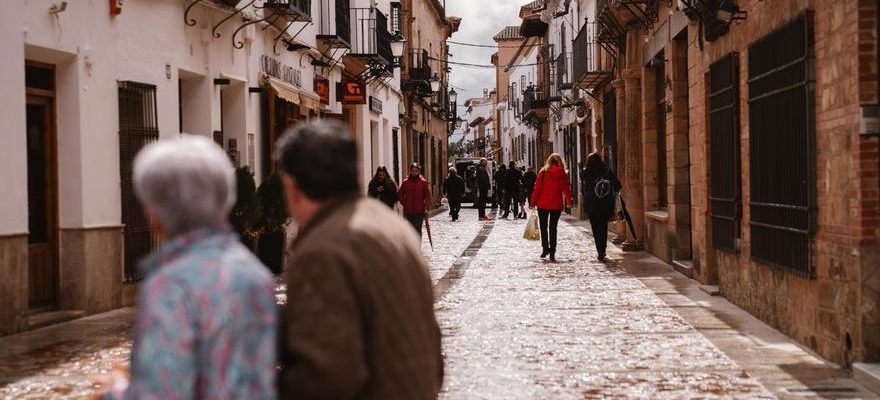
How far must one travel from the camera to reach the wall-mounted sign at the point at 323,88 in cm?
2275

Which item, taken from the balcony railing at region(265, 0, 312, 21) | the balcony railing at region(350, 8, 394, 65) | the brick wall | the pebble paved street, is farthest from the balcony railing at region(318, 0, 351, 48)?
the brick wall

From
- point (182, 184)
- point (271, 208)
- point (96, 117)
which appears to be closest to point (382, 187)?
point (271, 208)

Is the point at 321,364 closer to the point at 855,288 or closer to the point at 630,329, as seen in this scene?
the point at 855,288

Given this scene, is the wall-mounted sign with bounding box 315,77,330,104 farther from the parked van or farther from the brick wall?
the parked van

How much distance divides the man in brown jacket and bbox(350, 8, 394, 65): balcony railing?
74.9ft

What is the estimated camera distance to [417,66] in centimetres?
4125

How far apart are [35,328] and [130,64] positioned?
3383 millimetres

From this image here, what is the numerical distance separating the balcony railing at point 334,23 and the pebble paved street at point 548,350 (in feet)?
26.2

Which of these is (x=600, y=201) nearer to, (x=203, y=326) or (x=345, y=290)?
(x=345, y=290)

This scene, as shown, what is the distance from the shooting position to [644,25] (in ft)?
62.8

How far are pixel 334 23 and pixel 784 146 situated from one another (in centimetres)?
1420

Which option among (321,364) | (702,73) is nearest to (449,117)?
(702,73)

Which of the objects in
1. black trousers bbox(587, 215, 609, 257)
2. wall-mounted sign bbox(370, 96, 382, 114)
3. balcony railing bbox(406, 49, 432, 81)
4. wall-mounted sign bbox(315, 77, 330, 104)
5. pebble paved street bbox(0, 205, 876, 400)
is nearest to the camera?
pebble paved street bbox(0, 205, 876, 400)

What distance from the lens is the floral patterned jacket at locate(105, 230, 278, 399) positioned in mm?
2744
